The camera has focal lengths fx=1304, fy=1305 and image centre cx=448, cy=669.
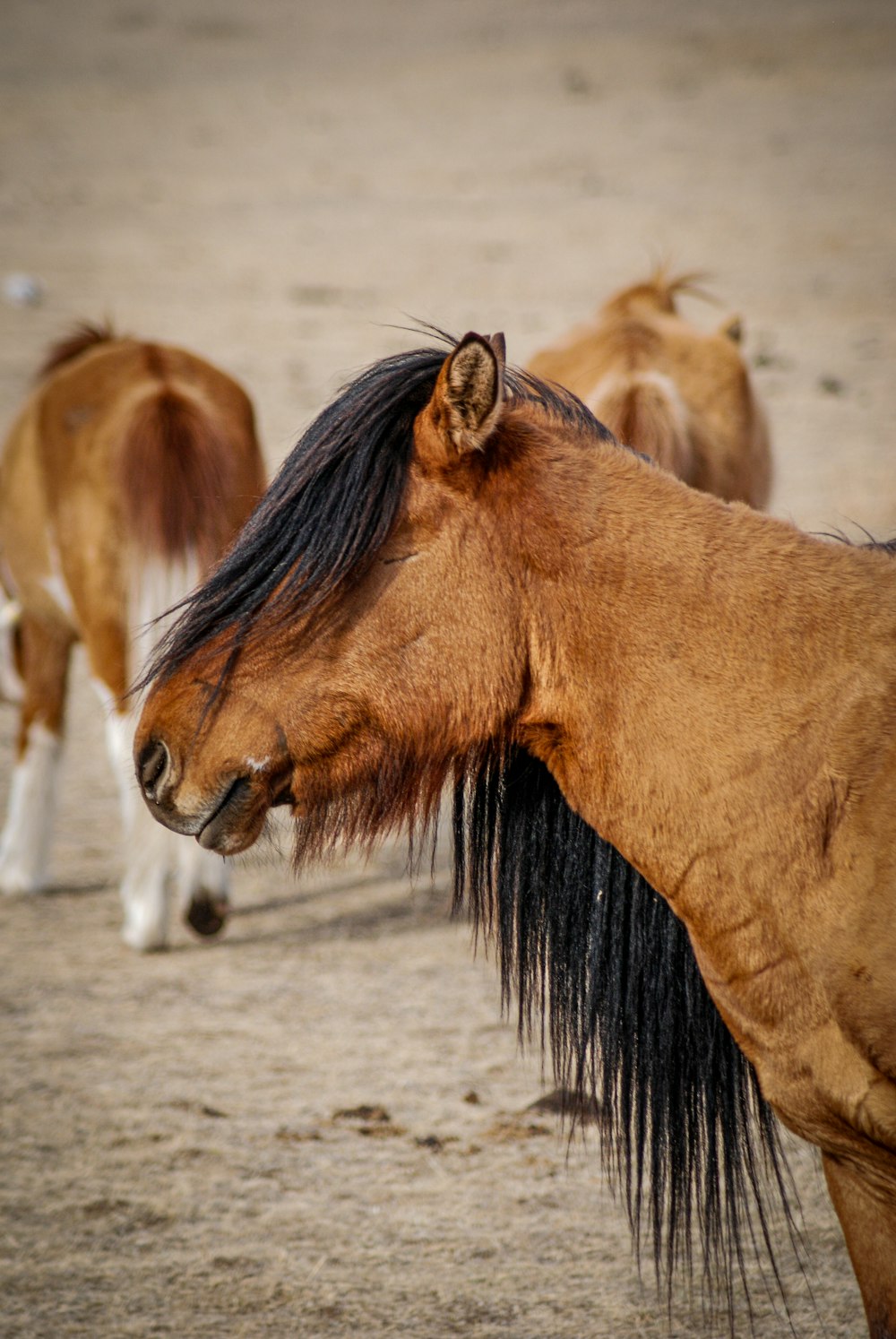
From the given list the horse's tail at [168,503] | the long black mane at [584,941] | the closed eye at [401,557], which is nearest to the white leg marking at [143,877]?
the horse's tail at [168,503]

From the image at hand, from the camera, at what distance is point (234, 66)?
1035 inches

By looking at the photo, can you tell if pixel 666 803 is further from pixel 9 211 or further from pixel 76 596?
pixel 9 211

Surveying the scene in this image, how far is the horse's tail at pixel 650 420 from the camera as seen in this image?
397cm

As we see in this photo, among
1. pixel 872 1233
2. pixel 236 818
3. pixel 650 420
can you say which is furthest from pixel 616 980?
pixel 650 420

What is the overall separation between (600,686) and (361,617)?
36 centimetres

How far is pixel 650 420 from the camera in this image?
13.1 feet

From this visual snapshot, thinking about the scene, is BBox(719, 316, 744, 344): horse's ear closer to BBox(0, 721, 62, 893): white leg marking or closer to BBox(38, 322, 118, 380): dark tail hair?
BBox(38, 322, 118, 380): dark tail hair

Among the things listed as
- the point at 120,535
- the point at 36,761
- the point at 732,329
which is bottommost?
the point at 36,761

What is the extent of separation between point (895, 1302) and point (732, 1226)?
16.9 inches

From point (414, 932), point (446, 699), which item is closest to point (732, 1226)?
point (446, 699)

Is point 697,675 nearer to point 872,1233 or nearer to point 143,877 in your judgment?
point 872,1233

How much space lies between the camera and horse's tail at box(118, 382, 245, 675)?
4188 mm

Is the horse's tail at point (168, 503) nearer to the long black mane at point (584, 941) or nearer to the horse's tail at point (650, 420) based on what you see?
the horse's tail at point (650, 420)

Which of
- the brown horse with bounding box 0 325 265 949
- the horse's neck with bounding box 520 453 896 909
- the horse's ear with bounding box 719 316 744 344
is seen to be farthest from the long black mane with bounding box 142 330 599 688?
the horse's ear with bounding box 719 316 744 344
